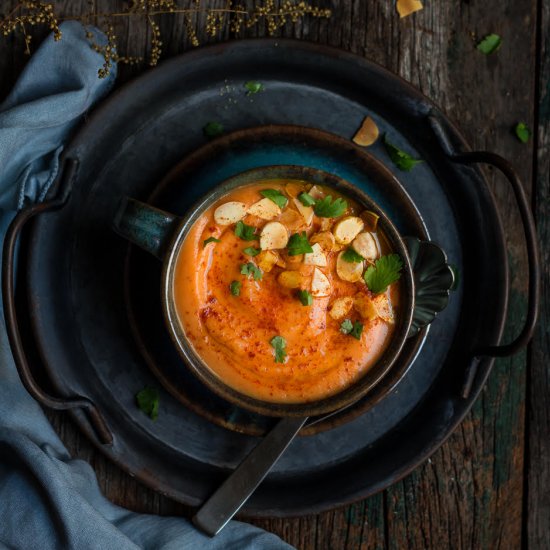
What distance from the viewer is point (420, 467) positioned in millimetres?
1908

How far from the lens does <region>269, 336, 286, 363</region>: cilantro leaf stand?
149 cm

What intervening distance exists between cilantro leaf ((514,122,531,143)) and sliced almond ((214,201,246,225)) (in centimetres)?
83

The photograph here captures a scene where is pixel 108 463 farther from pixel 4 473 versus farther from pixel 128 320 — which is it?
pixel 128 320

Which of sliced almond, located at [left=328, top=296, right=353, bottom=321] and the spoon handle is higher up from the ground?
sliced almond, located at [left=328, top=296, right=353, bottom=321]

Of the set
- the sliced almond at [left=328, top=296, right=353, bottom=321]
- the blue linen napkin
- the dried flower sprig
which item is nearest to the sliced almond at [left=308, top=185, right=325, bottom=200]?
the sliced almond at [left=328, top=296, right=353, bottom=321]

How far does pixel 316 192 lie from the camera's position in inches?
60.2

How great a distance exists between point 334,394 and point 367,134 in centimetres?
65

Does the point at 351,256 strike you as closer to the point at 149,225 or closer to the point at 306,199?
the point at 306,199

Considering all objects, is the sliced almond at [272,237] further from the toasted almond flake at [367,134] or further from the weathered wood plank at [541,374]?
the weathered wood plank at [541,374]

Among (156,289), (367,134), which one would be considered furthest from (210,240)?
(367,134)

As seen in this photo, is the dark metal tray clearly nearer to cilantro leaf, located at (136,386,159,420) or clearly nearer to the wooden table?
cilantro leaf, located at (136,386,159,420)

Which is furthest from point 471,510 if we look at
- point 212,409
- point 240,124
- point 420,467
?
point 240,124

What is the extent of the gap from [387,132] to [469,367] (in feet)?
1.96

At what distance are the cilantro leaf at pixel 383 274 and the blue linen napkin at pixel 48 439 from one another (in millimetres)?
704
